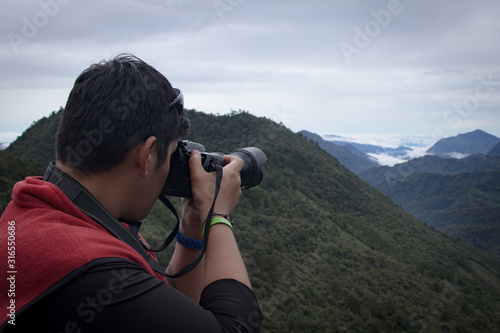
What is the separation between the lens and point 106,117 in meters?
0.93

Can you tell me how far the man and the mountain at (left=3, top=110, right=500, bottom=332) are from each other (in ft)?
30.0

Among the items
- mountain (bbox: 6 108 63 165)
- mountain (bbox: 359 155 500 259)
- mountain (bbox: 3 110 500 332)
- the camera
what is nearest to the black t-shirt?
the camera

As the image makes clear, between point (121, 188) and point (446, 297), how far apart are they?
22.5 m

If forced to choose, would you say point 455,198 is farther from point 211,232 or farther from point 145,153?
point 145,153

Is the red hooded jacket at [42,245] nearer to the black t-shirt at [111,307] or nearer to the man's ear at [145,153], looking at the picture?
the black t-shirt at [111,307]

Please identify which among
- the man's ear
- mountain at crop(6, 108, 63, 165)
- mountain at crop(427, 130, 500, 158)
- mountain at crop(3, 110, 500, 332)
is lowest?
mountain at crop(3, 110, 500, 332)

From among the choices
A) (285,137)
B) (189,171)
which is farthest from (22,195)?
(285,137)

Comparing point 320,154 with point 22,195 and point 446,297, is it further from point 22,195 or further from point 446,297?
point 22,195

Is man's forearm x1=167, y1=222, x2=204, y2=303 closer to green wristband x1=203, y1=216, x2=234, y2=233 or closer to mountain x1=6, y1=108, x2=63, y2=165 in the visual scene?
green wristband x1=203, y1=216, x2=234, y2=233

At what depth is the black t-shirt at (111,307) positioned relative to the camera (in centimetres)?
70

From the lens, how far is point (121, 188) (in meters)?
1.00

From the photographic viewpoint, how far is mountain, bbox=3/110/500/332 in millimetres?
12602

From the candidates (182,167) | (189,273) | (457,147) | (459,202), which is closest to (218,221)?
(182,167)

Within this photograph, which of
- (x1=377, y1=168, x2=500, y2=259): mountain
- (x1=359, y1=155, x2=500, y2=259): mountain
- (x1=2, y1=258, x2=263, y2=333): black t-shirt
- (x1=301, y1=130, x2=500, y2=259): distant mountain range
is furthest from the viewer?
(x1=301, y1=130, x2=500, y2=259): distant mountain range
